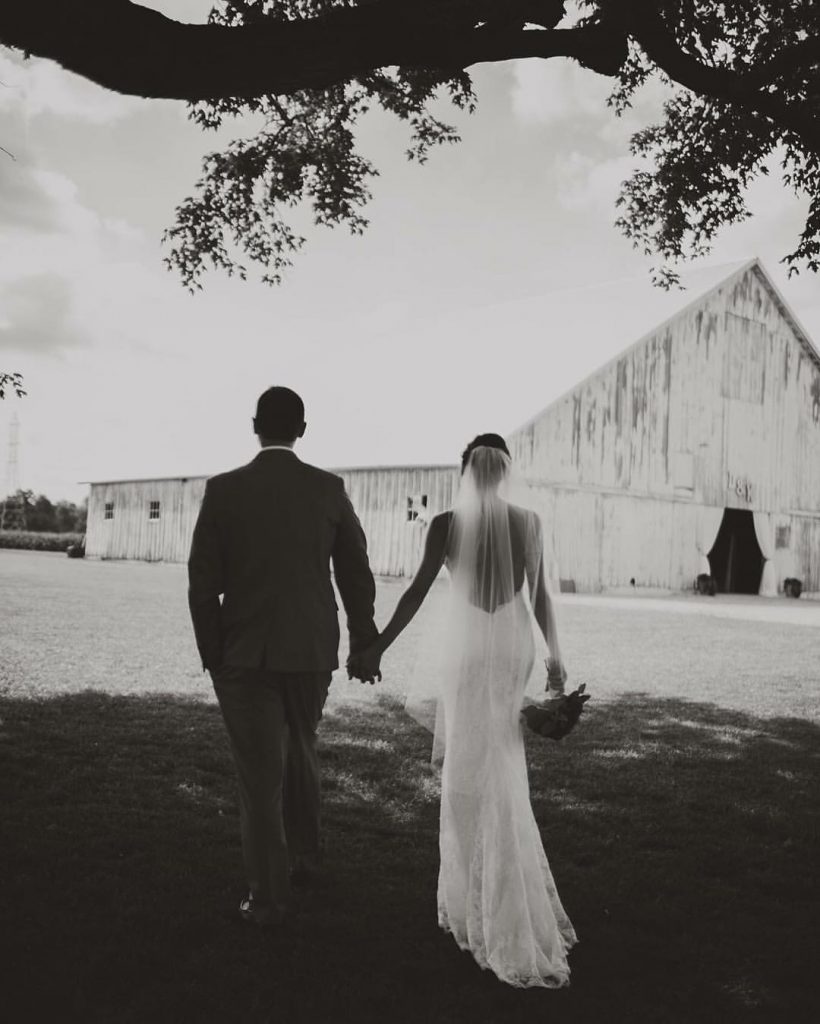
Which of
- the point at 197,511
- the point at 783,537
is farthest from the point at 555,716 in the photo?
the point at 197,511

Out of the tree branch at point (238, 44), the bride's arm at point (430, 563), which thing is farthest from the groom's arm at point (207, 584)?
the tree branch at point (238, 44)

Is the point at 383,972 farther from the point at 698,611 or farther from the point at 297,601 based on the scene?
the point at 698,611

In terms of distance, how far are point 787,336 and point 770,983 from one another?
33240mm

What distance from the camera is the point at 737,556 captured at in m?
34.8

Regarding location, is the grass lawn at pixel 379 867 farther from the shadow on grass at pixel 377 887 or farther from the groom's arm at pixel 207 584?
the groom's arm at pixel 207 584

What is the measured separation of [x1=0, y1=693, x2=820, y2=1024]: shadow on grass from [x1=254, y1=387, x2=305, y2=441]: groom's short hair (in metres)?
2.12

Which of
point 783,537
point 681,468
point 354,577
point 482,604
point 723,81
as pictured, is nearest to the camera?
point 482,604

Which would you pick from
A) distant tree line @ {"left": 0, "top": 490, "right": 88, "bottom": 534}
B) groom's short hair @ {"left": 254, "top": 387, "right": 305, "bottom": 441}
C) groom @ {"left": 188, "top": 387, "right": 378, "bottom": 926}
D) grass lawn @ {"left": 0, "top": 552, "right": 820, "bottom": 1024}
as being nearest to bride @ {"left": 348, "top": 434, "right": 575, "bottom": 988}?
grass lawn @ {"left": 0, "top": 552, "right": 820, "bottom": 1024}

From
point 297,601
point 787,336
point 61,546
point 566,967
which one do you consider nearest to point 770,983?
point 566,967

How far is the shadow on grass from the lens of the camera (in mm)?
3512

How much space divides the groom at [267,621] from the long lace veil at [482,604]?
19.3 inches

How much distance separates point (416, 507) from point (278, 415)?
24393mm

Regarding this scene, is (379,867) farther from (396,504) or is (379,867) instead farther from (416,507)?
(396,504)

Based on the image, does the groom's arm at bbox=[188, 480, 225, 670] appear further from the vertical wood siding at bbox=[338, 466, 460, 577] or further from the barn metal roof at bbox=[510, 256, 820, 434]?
the vertical wood siding at bbox=[338, 466, 460, 577]
